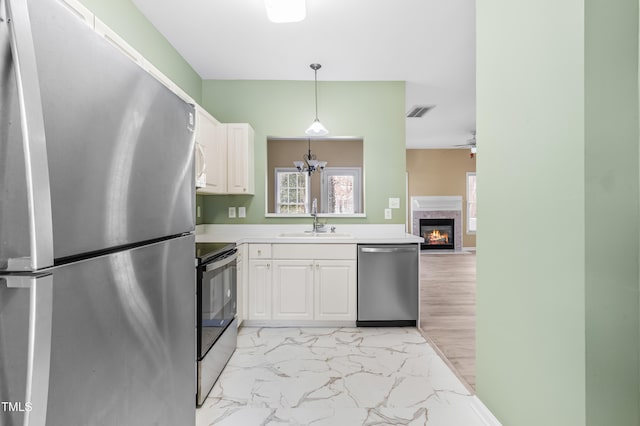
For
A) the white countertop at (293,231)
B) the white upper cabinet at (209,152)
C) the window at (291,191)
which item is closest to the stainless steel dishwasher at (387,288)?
the white countertop at (293,231)

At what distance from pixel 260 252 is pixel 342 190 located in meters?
1.27

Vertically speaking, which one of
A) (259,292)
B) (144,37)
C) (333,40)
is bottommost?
(259,292)

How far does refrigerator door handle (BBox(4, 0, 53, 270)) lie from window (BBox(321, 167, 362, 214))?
3.41 meters

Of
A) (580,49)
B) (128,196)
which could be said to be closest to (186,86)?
(128,196)

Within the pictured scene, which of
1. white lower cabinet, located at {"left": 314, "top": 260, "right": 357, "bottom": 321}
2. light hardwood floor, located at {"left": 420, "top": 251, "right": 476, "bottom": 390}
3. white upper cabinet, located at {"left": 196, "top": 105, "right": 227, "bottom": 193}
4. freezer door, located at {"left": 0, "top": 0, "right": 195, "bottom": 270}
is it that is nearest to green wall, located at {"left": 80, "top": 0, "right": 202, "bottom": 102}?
white upper cabinet, located at {"left": 196, "top": 105, "right": 227, "bottom": 193}

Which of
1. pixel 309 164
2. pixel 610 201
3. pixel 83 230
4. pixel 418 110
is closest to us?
pixel 83 230

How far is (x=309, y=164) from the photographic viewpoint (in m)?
3.91

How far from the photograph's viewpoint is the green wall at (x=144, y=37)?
206cm

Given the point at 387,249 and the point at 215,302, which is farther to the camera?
the point at 387,249

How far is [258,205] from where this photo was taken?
3.76m

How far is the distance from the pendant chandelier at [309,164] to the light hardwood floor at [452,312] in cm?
200

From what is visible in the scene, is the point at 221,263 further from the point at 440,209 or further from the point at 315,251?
the point at 440,209

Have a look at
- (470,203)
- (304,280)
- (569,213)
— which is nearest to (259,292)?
(304,280)

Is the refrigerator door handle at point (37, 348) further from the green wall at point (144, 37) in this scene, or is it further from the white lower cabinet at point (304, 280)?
the white lower cabinet at point (304, 280)
